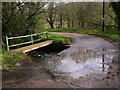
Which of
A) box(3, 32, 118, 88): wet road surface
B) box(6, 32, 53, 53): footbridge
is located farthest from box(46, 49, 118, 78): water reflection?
box(6, 32, 53, 53): footbridge

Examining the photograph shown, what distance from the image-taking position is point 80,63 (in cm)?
1350

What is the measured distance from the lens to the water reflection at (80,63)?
1120 cm

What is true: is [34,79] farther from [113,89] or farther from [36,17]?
[36,17]

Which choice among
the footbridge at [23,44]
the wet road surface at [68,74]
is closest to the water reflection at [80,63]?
the wet road surface at [68,74]

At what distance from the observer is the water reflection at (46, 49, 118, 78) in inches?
441

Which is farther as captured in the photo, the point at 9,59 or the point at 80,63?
the point at 80,63

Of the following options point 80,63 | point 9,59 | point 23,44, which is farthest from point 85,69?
point 23,44

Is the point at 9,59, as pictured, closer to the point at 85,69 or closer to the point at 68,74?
the point at 68,74

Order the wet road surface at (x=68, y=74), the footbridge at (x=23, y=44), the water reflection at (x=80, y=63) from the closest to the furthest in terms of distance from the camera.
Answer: the wet road surface at (x=68, y=74)
the water reflection at (x=80, y=63)
the footbridge at (x=23, y=44)

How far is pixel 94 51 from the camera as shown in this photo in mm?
17500

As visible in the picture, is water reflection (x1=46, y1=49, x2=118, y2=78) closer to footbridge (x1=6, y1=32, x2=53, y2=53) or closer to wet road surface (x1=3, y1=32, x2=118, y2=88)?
wet road surface (x1=3, y1=32, x2=118, y2=88)

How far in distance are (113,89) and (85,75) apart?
240 centimetres

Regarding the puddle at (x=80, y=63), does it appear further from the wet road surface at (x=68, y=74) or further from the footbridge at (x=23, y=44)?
the footbridge at (x=23, y=44)

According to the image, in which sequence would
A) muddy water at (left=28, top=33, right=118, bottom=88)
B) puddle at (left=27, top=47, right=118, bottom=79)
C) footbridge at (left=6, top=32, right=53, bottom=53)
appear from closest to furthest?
muddy water at (left=28, top=33, right=118, bottom=88), puddle at (left=27, top=47, right=118, bottom=79), footbridge at (left=6, top=32, right=53, bottom=53)
